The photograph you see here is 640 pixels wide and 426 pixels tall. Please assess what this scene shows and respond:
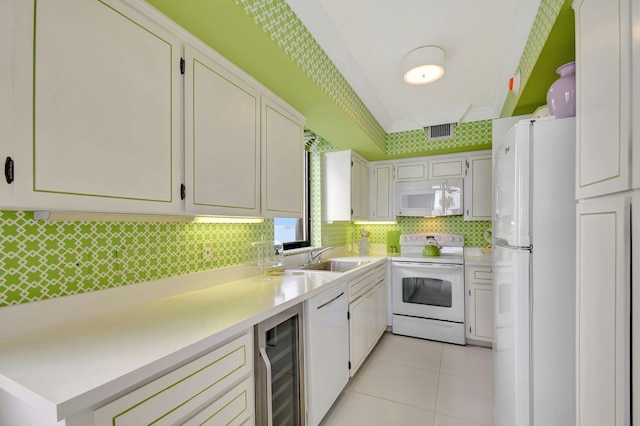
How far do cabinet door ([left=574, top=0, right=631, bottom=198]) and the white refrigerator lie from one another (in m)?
0.29

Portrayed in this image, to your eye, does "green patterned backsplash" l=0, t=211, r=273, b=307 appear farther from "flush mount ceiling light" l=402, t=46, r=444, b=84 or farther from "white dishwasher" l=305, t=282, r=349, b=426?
"flush mount ceiling light" l=402, t=46, r=444, b=84

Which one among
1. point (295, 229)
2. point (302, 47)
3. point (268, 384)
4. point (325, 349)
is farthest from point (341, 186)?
point (268, 384)

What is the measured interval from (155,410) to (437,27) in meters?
2.35

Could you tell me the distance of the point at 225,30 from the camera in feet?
4.21

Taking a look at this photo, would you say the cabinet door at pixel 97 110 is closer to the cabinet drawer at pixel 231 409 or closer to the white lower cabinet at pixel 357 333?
the cabinet drawer at pixel 231 409

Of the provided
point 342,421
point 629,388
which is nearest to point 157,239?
point 342,421

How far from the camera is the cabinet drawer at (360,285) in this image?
2.28 metres

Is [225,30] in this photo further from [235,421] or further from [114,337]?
[235,421]

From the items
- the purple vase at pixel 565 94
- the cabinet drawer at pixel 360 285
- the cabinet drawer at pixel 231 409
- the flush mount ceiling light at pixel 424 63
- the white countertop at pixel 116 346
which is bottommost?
the cabinet drawer at pixel 231 409

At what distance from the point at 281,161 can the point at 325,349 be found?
127cm

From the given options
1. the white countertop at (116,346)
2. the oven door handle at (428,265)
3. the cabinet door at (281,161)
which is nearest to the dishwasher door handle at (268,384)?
the white countertop at (116,346)

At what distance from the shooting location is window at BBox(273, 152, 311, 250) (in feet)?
8.88

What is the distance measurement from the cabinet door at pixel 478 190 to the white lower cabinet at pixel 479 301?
27.5 inches

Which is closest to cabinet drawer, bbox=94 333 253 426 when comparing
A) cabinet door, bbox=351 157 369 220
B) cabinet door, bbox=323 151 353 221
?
cabinet door, bbox=323 151 353 221
